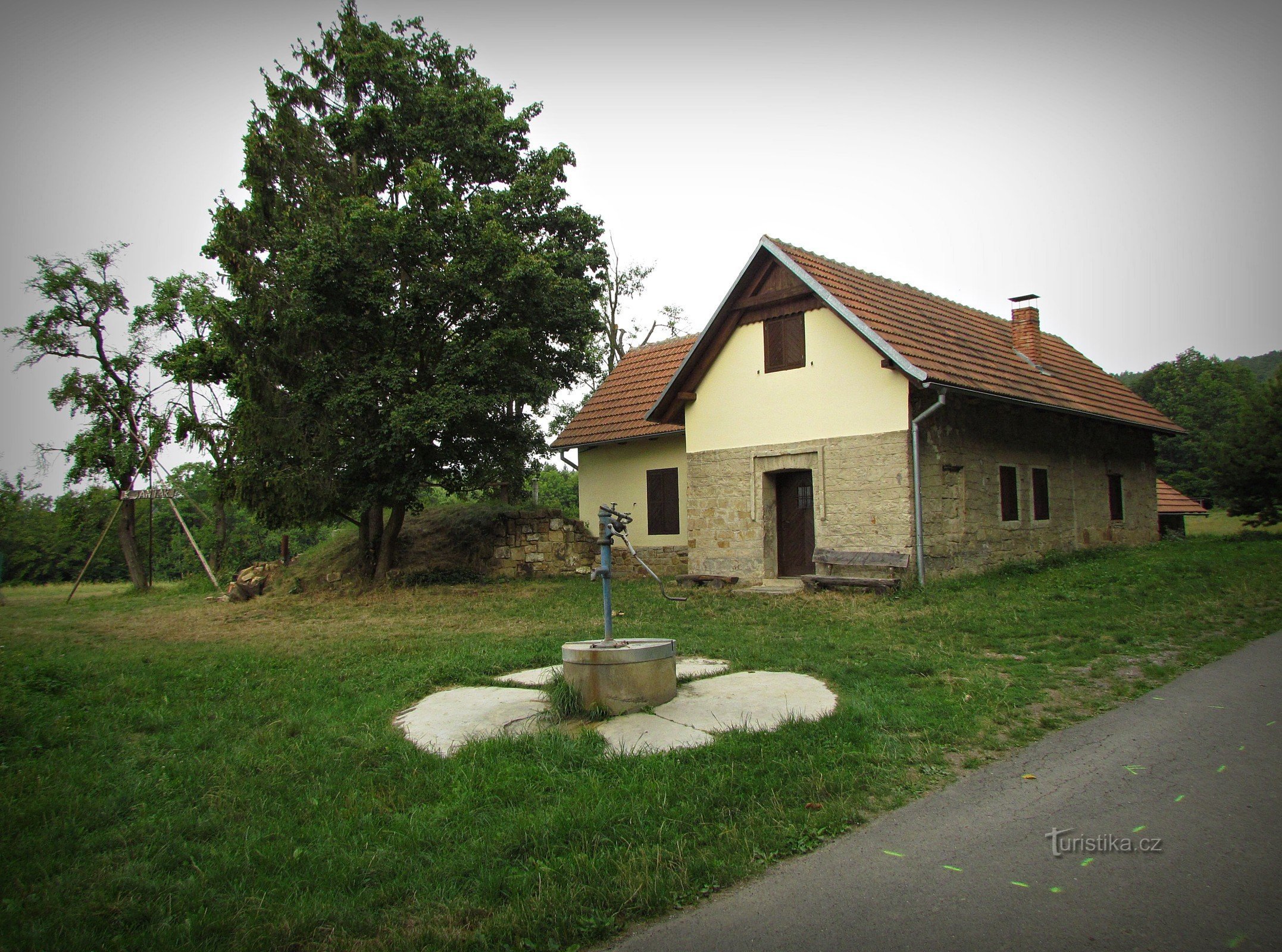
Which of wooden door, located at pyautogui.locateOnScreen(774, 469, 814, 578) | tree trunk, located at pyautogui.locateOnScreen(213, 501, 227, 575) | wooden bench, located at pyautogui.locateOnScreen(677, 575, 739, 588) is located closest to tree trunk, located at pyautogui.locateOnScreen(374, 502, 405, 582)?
wooden bench, located at pyautogui.locateOnScreen(677, 575, 739, 588)

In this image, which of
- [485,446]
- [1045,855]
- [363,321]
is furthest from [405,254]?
[1045,855]

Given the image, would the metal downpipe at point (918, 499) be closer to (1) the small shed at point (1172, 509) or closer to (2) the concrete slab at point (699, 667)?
(2) the concrete slab at point (699, 667)

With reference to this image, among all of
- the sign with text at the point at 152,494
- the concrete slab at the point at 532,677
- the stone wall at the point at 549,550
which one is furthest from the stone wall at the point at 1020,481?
the sign with text at the point at 152,494

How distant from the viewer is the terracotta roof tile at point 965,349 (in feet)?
47.9

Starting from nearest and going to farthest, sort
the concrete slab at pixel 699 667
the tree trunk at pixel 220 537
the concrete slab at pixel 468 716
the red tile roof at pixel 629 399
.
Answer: the concrete slab at pixel 468 716
the concrete slab at pixel 699 667
the red tile roof at pixel 629 399
the tree trunk at pixel 220 537

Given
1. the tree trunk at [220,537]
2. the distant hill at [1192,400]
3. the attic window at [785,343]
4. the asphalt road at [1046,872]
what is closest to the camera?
the asphalt road at [1046,872]

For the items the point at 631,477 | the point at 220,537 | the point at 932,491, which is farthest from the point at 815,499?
the point at 220,537

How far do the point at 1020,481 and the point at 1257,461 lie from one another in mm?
12307

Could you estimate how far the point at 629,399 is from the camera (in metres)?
22.1

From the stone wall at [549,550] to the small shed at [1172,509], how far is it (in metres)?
16.7

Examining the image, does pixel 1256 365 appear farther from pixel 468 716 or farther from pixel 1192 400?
pixel 468 716

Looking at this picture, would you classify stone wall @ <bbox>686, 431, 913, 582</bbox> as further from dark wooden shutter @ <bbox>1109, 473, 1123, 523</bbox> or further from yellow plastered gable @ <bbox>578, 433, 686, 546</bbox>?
dark wooden shutter @ <bbox>1109, 473, 1123, 523</bbox>

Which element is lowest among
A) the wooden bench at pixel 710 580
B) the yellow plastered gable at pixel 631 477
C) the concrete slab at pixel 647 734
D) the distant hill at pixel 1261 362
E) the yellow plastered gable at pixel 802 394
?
the concrete slab at pixel 647 734

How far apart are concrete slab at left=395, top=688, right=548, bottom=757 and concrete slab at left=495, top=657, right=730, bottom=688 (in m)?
0.25
